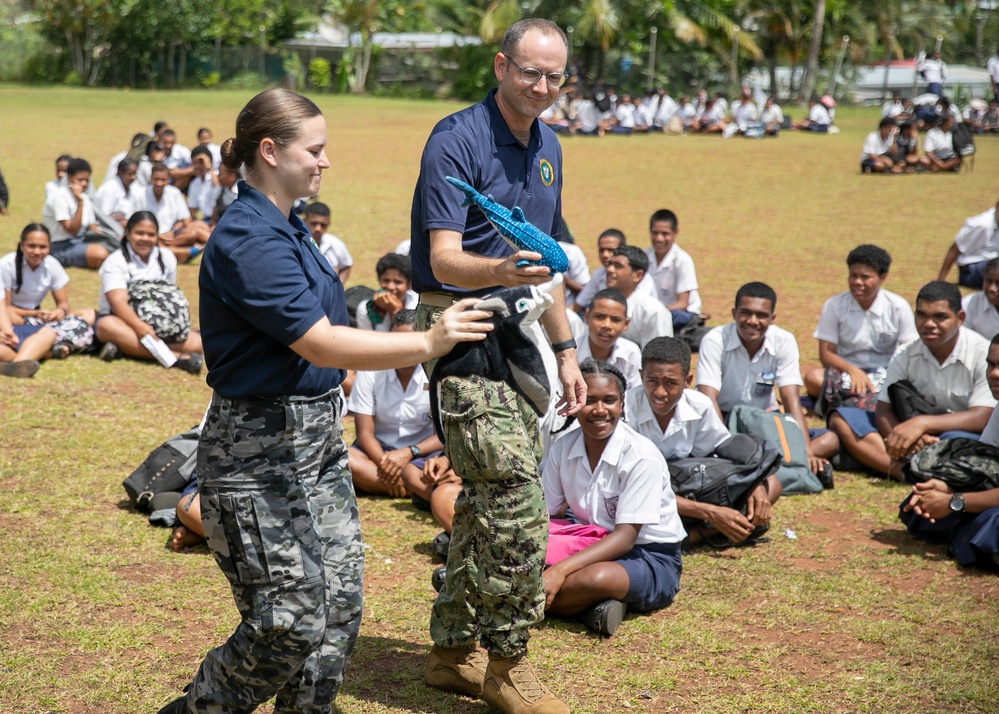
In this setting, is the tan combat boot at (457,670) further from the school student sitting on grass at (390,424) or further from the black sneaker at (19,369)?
the black sneaker at (19,369)

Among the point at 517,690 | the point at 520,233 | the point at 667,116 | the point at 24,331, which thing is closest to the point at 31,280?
the point at 24,331

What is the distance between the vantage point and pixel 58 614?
13.8ft

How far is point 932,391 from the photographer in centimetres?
631

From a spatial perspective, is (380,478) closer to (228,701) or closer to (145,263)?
(228,701)

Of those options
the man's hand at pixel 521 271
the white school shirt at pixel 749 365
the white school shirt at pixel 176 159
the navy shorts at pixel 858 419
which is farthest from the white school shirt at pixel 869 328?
the white school shirt at pixel 176 159

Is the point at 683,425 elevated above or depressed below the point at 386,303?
below

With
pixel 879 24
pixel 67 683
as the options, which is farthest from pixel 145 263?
pixel 879 24

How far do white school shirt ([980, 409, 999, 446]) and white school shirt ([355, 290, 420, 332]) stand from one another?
361 cm

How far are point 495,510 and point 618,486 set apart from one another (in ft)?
4.43

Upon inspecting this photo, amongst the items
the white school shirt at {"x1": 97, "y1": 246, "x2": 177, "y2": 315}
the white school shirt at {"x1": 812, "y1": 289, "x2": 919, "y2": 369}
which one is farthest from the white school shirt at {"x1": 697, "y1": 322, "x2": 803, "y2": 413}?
the white school shirt at {"x1": 97, "y1": 246, "x2": 177, "y2": 315}

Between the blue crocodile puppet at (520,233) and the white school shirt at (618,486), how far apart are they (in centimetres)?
167

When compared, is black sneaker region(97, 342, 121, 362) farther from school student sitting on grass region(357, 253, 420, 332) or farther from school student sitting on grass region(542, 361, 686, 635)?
school student sitting on grass region(542, 361, 686, 635)

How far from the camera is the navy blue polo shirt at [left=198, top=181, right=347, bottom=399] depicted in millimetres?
2674

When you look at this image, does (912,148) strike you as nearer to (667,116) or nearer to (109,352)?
(667,116)
